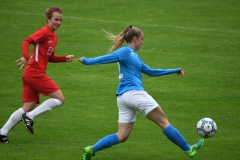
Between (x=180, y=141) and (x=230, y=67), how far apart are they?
813cm

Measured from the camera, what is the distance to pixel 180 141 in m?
8.22

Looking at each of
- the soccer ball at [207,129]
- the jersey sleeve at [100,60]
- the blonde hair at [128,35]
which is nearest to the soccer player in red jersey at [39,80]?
the blonde hair at [128,35]

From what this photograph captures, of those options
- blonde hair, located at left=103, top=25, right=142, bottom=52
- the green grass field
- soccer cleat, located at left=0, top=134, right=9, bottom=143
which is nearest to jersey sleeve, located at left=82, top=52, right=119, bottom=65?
blonde hair, located at left=103, top=25, right=142, bottom=52

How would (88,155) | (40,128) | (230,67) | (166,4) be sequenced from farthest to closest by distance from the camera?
(166,4)
(230,67)
(40,128)
(88,155)

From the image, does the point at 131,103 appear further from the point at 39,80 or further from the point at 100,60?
the point at 39,80

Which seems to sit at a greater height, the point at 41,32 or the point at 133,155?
the point at 41,32

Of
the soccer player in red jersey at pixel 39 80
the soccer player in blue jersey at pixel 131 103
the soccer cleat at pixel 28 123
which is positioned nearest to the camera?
the soccer player in blue jersey at pixel 131 103

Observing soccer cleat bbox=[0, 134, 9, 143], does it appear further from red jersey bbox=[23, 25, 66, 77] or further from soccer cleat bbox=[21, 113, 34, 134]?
red jersey bbox=[23, 25, 66, 77]

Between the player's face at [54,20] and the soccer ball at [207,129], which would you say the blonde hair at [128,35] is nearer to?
the player's face at [54,20]

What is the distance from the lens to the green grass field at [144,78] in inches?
370

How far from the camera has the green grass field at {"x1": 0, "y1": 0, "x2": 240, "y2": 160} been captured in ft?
30.9

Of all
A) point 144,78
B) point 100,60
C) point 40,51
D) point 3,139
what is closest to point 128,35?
point 100,60

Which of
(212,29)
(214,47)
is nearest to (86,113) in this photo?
(214,47)

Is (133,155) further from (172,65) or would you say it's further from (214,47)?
(214,47)
